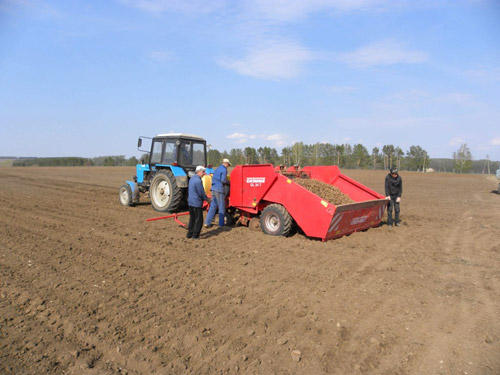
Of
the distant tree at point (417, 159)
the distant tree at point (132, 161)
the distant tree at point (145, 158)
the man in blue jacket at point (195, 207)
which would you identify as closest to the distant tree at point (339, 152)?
the distant tree at point (417, 159)

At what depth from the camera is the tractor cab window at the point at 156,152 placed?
10070mm

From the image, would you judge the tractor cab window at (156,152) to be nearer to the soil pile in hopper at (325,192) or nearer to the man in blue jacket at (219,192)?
the man in blue jacket at (219,192)

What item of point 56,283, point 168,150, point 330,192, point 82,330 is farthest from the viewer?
point 168,150

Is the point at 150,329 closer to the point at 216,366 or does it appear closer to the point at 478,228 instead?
the point at 216,366

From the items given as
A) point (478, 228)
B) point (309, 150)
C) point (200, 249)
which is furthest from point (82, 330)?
point (309, 150)

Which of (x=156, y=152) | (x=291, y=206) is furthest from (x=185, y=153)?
(x=291, y=206)

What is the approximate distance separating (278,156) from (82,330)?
39314mm

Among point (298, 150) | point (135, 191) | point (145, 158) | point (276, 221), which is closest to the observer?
point (276, 221)

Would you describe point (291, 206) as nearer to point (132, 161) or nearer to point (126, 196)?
point (126, 196)

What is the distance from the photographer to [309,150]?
5312 cm

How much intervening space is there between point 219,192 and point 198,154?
268 centimetres

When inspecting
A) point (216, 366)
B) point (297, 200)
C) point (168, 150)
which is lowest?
point (216, 366)

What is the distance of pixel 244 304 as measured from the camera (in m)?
3.97

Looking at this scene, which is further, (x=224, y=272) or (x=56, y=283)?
(x=224, y=272)
